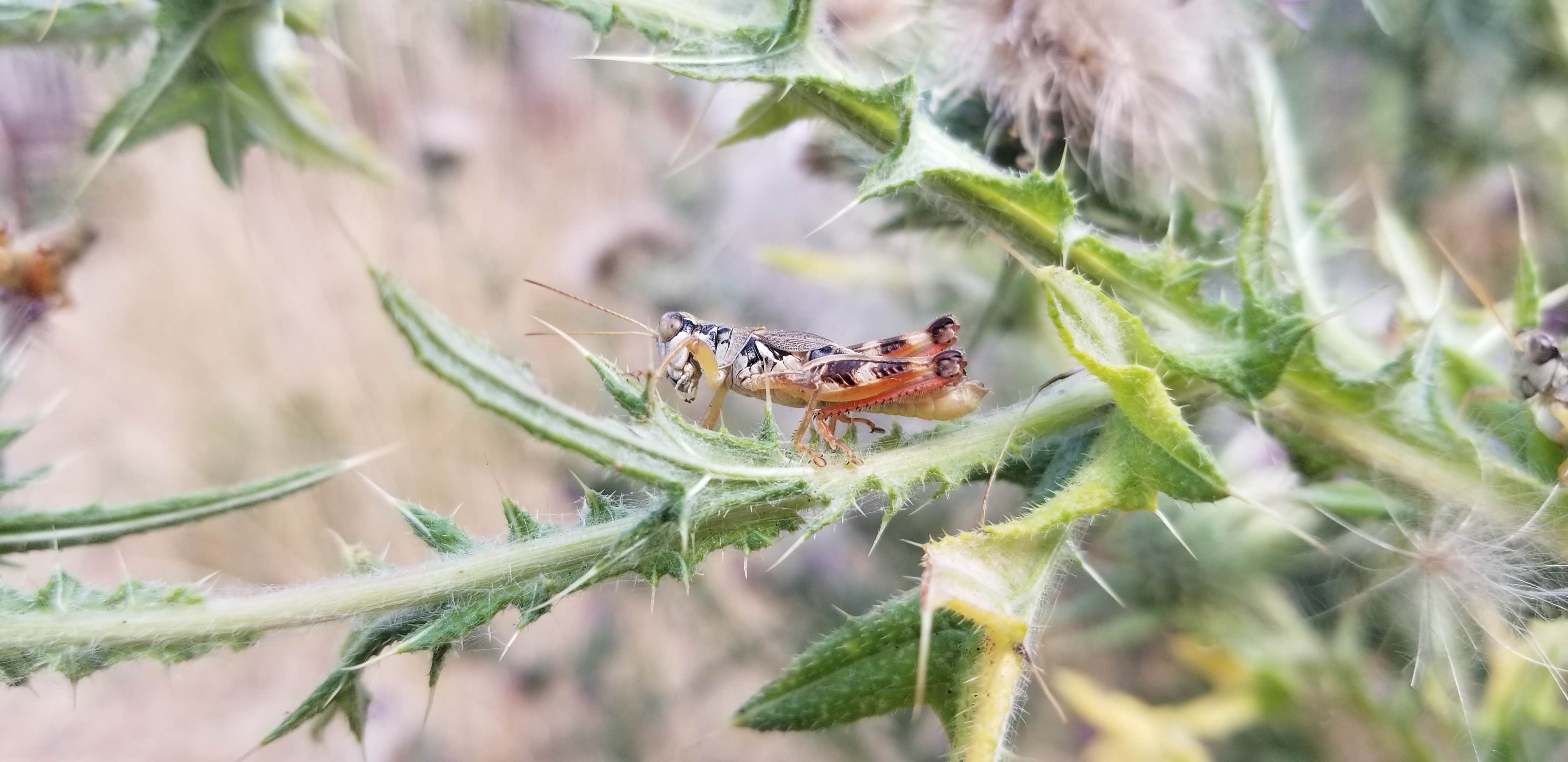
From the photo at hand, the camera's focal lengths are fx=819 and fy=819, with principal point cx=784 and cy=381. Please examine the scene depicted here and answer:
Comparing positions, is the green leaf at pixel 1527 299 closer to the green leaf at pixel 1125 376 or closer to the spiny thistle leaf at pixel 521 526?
the green leaf at pixel 1125 376

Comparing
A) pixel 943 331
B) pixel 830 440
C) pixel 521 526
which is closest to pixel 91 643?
pixel 521 526

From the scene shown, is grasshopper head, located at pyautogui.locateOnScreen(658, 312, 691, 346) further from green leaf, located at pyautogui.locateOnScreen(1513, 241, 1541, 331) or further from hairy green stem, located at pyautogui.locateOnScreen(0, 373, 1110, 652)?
green leaf, located at pyautogui.locateOnScreen(1513, 241, 1541, 331)

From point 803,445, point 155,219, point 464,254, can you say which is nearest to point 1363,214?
point 803,445

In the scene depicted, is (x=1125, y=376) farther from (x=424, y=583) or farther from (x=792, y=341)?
(x=424, y=583)

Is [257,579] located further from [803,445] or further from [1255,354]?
[1255,354]

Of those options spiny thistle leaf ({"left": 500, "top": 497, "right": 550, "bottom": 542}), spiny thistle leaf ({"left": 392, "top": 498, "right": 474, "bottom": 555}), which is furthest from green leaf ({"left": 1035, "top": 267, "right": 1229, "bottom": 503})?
spiny thistle leaf ({"left": 392, "top": 498, "right": 474, "bottom": 555})

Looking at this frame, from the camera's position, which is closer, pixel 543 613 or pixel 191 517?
pixel 543 613
